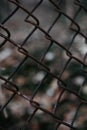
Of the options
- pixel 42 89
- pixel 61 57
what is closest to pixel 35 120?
pixel 42 89

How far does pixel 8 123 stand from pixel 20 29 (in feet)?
5.26

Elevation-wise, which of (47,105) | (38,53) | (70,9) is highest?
(70,9)

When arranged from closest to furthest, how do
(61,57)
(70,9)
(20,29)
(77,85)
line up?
(77,85) → (61,57) → (70,9) → (20,29)

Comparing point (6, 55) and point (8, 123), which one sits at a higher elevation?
point (6, 55)

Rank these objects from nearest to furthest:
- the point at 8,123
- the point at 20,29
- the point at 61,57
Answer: the point at 8,123, the point at 61,57, the point at 20,29

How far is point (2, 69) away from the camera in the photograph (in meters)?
3.41

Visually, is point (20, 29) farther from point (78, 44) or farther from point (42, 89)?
point (42, 89)

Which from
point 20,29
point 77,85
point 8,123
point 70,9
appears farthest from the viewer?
point 20,29

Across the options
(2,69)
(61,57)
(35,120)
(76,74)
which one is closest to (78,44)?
(61,57)

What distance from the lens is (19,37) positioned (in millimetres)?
4156

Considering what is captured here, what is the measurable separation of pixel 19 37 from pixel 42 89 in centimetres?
105

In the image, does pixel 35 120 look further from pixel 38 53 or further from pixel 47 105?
pixel 38 53

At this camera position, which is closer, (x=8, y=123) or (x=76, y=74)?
(x=8, y=123)

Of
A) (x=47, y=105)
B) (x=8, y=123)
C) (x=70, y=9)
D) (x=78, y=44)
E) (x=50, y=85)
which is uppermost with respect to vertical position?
(x=70, y=9)
